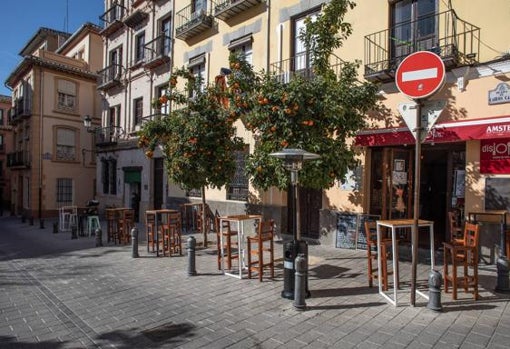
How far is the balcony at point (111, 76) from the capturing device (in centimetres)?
2088

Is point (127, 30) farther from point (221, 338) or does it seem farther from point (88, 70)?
point (221, 338)

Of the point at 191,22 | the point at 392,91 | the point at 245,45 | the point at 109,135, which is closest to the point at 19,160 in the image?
the point at 109,135

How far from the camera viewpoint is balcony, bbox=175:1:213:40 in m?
14.5

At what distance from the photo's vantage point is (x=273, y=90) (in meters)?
6.69

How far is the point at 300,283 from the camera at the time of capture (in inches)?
204

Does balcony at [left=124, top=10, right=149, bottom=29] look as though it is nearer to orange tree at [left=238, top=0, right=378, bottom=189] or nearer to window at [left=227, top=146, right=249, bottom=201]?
window at [left=227, top=146, right=249, bottom=201]

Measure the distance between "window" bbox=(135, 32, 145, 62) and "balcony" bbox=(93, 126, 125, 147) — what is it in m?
3.96

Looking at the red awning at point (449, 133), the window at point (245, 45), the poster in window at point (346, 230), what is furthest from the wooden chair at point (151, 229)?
the window at point (245, 45)

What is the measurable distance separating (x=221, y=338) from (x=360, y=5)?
29.7 feet

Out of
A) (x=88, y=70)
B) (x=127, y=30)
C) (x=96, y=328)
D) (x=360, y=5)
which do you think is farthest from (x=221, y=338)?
(x=88, y=70)

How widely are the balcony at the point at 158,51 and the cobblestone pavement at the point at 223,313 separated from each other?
11.6m

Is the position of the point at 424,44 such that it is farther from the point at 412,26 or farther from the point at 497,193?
the point at 497,193

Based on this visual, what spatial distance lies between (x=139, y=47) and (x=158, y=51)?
118 inches

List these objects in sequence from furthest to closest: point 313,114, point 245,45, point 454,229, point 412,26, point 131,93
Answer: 1. point 131,93
2. point 245,45
3. point 412,26
4. point 454,229
5. point 313,114
